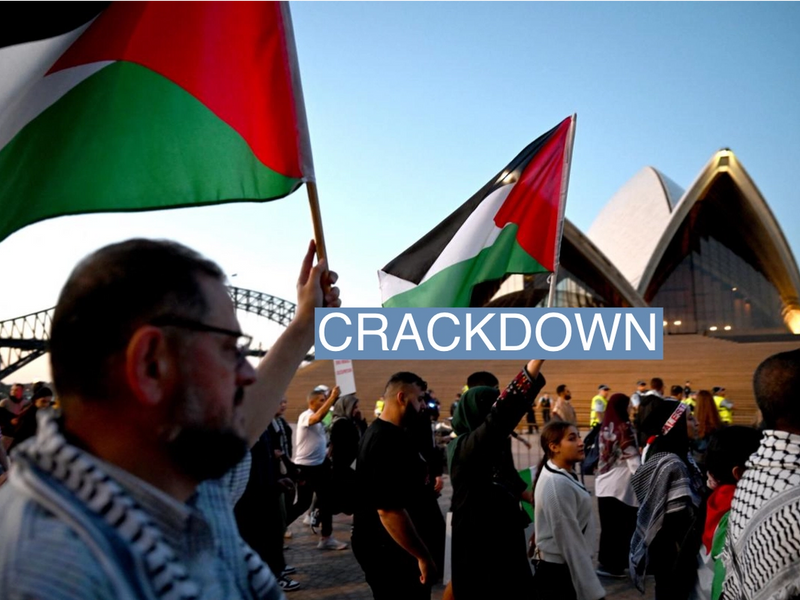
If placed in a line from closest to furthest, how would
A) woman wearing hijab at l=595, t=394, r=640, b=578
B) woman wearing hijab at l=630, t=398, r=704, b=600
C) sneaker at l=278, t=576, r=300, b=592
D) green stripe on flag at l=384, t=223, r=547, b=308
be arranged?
woman wearing hijab at l=630, t=398, r=704, b=600
green stripe on flag at l=384, t=223, r=547, b=308
sneaker at l=278, t=576, r=300, b=592
woman wearing hijab at l=595, t=394, r=640, b=578

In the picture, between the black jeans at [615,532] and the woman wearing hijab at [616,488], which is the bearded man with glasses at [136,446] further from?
the black jeans at [615,532]

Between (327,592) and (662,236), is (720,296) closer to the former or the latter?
(662,236)

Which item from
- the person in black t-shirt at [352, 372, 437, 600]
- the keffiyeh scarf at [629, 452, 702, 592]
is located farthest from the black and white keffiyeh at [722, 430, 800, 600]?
the keffiyeh scarf at [629, 452, 702, 592]

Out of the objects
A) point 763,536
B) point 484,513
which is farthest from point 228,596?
point 484,513

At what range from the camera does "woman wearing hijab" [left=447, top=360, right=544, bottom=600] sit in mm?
3051

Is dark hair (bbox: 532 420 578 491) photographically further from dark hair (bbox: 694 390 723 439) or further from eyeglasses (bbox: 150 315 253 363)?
dark hair (bbox: 694 390 723 439)

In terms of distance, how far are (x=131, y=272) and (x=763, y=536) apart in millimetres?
1684

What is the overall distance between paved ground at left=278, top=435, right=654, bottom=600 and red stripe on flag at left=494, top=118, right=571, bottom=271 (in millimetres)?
2723

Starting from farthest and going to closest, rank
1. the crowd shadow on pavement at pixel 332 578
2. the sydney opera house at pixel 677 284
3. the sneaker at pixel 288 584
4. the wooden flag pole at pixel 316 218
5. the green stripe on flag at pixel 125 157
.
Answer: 1. the sydney opera house at pixel 677 284
2. the sneaker at pixel 288 584
3. the crowd shadow on pavement at pixel 332 578
4. the green stripe on flag at pixel 125 157
5. the wooden flag pole at pixel 316 218

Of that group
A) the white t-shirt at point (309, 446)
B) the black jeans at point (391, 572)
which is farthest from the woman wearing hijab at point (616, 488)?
the white t-shirt at point (309, 446)

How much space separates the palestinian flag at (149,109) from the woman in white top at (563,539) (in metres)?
2.06

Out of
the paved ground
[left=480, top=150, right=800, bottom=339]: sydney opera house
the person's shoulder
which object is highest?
[left=480, top=150, right=800, bottom=339]: sydney opera house

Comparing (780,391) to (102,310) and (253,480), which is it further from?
(253,480)

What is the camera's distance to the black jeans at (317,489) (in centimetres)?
695
